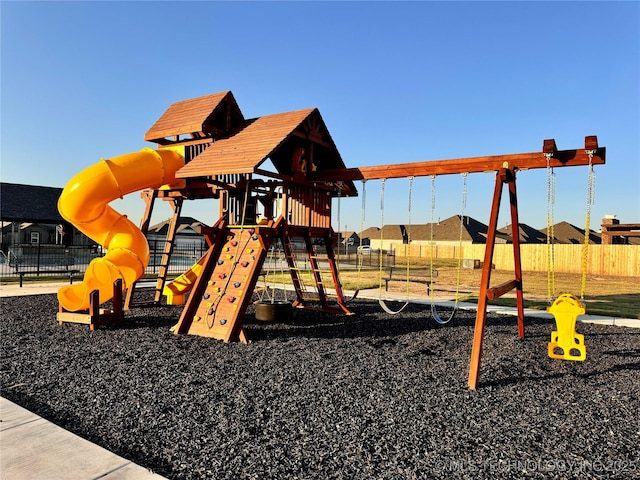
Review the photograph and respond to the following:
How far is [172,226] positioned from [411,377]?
868cm

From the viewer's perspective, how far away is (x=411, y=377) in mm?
6000

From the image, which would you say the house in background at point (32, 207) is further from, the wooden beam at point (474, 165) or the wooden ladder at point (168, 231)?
the wooden beam at point (474, 165)

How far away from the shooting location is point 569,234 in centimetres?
6025

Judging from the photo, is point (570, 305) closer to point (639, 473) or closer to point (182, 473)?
point (639, 473)

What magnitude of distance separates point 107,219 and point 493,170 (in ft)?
27.0

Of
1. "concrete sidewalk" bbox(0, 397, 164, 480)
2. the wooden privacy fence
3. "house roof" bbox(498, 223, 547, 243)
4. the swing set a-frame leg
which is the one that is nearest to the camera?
"concrete sidewalk" bbox(0, 397, 164, 480)

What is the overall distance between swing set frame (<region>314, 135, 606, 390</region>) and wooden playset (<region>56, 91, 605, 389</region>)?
0.05 ft

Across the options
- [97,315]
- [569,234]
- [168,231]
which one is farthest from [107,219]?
[569,234]

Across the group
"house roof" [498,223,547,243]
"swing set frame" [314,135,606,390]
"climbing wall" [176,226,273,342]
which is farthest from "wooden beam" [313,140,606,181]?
"house roof" [498,223,547,243]

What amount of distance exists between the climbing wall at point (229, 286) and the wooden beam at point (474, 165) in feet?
7.89

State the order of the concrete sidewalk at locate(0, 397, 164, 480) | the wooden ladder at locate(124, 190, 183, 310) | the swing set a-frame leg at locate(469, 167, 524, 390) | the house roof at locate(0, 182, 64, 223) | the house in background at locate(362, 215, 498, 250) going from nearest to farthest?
the concrete sidewalk at locate(0, 397, 164, 480) < the swing set a-frame leg at locate(469, 167, 524, 390) < the wooden ladder at locate(124, 190, 183, 310) < the house roof at locate(0, 182, 64, 223) < the house in background at locate(362, 215, 498, 250)

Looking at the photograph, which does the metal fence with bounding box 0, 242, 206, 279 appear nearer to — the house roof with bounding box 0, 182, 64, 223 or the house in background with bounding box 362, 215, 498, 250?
the house roof with bounding box 0, 182, 64, 223

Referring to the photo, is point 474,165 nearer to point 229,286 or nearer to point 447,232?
point 229,286

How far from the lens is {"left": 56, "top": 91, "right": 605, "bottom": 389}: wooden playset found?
7391 mm
